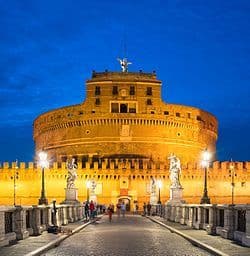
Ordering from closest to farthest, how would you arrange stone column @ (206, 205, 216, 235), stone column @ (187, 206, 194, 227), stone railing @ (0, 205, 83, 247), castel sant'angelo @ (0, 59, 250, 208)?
1. stone railing @ (0, 205, 83, 247)
2. stone column @ (206, 205, 216, 235)
3. stone column @ (187, 206, 194, 227)
4. castel sant'angelo @ (0, 59, 250, 208)

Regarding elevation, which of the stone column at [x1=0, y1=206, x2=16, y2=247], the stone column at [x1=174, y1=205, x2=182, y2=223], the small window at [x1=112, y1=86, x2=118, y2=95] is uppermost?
the small window at [x1=112, y1=86, x2=118, y2=95]

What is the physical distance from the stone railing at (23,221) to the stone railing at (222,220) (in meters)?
5.46

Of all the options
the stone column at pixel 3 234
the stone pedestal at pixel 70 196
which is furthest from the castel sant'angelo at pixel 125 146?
the stone column at pixel 3 234

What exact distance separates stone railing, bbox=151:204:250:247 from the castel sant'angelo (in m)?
42.9


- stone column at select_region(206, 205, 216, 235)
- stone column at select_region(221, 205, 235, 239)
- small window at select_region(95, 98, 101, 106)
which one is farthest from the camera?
small window at select_region(95, 98, 101, 106)

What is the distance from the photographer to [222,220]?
20031 mm

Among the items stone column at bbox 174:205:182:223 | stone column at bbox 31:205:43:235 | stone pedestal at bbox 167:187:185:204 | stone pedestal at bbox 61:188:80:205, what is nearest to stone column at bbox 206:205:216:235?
stone column at bbox 31:205:43:235

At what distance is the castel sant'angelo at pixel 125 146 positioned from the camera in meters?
72.4

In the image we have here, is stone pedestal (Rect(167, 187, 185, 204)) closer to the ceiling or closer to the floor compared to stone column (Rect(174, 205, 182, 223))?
closer to the ceiling

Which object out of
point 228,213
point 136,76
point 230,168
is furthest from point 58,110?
point 228,213

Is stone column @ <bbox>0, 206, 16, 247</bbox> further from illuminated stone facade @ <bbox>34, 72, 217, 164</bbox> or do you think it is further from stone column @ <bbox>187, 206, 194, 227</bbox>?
illuminated stone facade @ <bbox>34, 72, 217, 164</bbox>

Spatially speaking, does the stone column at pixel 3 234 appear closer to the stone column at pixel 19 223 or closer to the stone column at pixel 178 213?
the stone column at pixel 19 223

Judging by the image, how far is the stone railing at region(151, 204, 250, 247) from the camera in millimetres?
16438

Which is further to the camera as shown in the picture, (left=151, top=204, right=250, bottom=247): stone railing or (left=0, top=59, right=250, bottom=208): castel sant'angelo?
(left=0, top=59, right=250, bottom=208): castel sant'angelo
